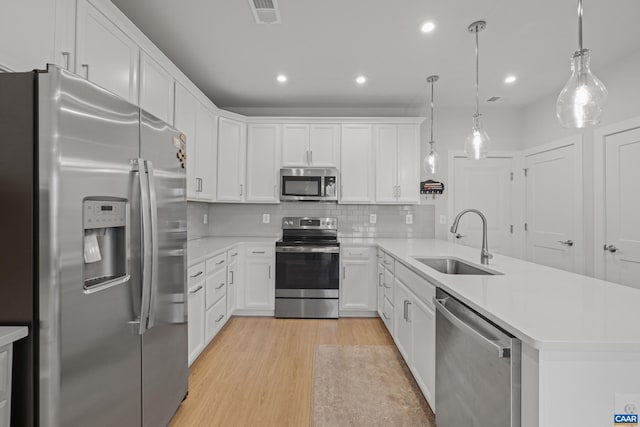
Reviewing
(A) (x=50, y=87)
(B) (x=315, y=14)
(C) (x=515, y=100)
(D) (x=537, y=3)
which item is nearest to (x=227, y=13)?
(B) (x=315, y=14)

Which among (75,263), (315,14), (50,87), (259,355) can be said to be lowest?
(259,355)

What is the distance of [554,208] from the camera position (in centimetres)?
381

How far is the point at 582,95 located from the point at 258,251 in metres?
3.19

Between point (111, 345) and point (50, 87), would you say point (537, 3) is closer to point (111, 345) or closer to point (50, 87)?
point (50, 87)

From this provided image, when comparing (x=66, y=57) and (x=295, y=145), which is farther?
(x=295, y=145)

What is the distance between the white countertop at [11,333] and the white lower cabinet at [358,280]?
9.81ft

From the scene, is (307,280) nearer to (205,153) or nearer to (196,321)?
(196,321)

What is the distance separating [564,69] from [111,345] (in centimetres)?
430

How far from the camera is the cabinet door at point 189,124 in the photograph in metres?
2.82

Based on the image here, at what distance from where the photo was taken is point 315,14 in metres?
2.28

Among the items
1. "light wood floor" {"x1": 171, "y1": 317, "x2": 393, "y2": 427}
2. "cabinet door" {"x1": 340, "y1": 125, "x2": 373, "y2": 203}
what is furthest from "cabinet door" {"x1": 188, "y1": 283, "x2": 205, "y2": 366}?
"cabinet door" {"x1": 340, "y1": 125, "x2": 373, "y2": 203}

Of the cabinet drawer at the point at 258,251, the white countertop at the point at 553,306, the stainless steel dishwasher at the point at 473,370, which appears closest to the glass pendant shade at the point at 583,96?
the white countertop at the point at 553,306

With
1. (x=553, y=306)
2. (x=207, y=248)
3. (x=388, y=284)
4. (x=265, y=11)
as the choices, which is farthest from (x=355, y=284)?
(x=265, y=11)

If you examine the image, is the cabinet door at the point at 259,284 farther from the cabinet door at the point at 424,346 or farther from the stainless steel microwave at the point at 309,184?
the cabinet door at the point at 424,346
